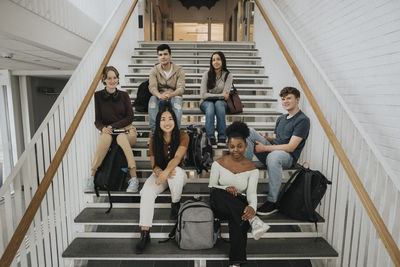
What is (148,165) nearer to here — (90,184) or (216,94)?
(90,184)

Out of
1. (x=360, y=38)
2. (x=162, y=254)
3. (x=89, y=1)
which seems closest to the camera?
(x=162, y=254)

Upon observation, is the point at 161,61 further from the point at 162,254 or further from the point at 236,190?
the point at 162,254

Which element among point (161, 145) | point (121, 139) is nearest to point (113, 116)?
point (121, 139)

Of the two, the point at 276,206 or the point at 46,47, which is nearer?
the point at 276,206

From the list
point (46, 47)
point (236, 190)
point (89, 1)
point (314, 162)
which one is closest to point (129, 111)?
point (236, 190)

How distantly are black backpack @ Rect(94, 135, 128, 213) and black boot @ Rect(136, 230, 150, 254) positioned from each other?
20.4 inches

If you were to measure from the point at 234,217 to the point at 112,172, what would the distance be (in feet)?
4.02

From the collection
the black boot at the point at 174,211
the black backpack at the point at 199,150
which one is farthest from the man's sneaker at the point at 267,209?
the black boot at the point at 174,211

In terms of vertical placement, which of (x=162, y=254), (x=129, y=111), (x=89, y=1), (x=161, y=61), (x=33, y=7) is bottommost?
(x=162, y=254)

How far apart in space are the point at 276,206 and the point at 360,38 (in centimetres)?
173

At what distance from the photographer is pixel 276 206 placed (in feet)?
7.71

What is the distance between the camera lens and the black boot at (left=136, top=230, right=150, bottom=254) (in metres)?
2.04

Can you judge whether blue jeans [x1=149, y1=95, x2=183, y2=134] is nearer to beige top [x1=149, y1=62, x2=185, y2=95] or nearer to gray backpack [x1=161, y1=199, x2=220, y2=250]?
beige top [x1=149, y1=62, x2=185, y2=95]

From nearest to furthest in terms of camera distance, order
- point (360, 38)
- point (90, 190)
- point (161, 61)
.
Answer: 1. point (360, 38)
2. point (90, 190)
3. point (161, 61)
